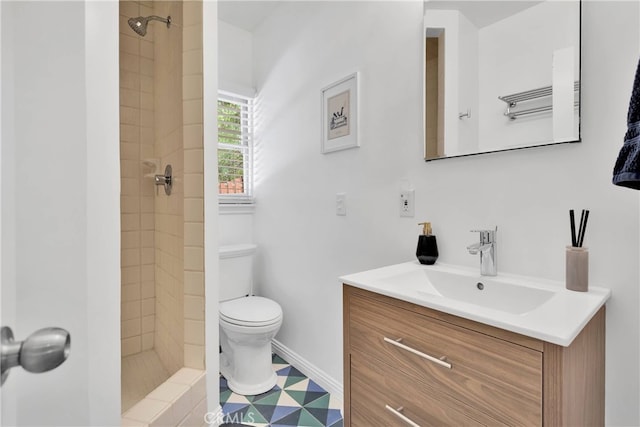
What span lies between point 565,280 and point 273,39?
228 cm

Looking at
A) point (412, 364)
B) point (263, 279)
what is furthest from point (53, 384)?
point (263, 279)

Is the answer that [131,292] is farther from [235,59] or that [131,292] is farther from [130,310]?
[235,59]

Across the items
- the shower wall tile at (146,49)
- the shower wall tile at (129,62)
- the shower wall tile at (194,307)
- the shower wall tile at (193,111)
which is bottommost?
the shower wall tile at (194,307)

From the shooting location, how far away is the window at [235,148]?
8.21 feet

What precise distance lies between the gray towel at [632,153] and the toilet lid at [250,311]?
5.23ft

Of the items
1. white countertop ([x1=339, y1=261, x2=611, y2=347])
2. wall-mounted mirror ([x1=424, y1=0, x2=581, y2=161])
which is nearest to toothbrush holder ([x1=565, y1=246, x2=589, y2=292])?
white countertop ([x1=339, y1=261, x2=611, y2=347])

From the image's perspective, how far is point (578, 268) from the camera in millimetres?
947

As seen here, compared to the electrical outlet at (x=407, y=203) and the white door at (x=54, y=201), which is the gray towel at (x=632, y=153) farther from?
the white door at (x=54, y=201)

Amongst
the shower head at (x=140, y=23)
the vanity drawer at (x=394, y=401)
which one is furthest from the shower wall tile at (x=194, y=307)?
the shower head at (x=140, y=23)

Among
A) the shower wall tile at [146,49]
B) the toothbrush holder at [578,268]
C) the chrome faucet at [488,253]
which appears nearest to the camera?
the toothbrush holder at [578,268]

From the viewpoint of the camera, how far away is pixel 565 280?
1.01 m

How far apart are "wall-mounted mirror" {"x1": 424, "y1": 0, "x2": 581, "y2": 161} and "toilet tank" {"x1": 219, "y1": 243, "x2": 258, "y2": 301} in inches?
57.6

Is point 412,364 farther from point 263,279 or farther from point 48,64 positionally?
point 263,279

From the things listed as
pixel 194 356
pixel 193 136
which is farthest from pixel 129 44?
pixel 194 356
